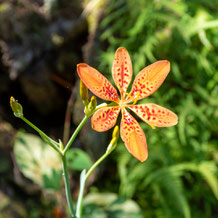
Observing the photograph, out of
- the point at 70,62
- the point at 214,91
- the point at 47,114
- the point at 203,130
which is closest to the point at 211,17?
the point at 214,91

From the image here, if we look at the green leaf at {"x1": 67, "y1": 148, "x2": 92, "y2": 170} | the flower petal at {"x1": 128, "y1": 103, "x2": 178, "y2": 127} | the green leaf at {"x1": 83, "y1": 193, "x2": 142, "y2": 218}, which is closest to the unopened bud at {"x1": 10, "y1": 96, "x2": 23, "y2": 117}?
the flower petal at {"x1": 128, "y1": 103, "x2": 178, "y2": 127}

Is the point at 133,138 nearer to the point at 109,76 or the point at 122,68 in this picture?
the point at 122,68

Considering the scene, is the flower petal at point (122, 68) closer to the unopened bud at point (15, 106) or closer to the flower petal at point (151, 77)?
the flower petal at point (151, 77)

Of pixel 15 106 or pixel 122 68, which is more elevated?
pixel 15 106

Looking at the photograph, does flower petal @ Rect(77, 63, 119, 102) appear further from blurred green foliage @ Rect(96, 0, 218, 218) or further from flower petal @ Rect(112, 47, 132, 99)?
blurred green foliage @ Rect(96, 0, 218, 218)

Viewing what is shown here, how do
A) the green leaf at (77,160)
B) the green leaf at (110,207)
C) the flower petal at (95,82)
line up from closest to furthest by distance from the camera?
1. the flower petal at (95,82)
2. the green leaf at (77,160)
3. the green leaf at (110,207)

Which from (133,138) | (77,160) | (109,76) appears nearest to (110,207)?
(77,160)

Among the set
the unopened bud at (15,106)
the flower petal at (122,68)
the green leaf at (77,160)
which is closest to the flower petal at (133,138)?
the flower petal at (122,68)
